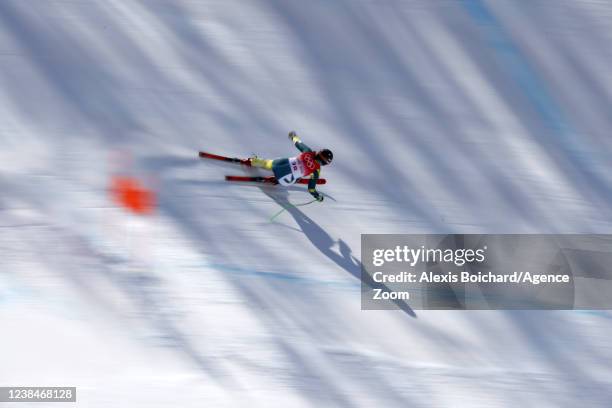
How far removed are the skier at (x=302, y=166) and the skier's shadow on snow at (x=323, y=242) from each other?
217 mm

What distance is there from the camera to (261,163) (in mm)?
5434

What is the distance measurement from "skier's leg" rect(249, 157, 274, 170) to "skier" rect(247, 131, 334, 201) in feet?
0.20

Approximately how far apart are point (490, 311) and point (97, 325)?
3.54 meters

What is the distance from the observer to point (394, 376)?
204 inches

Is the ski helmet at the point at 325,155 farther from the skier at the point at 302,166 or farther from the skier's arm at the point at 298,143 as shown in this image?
the skier's arm at the point at 298,143

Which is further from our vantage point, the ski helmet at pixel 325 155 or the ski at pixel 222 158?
the ski at pixel 222 158

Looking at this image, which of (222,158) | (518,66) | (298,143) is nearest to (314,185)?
(298,143)

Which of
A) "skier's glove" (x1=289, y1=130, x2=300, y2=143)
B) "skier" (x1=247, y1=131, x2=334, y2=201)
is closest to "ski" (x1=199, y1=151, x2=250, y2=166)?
"skier" (x1=247, y1=131, x2=334, y2=201)

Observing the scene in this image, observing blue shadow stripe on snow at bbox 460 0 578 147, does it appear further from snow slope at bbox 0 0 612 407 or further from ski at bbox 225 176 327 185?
ski at bbox 225 176 327 185

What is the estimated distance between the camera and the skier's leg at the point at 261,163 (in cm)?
541

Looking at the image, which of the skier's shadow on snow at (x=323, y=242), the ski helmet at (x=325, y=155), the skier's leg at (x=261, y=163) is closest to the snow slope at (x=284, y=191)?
the skier's shadow on snow at (x=323, y=242)

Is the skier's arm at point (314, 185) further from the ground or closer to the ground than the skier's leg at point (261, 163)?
closer to the ground

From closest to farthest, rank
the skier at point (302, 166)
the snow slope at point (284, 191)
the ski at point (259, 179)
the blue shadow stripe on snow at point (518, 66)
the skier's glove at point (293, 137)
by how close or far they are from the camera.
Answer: the snow slope at point (284, 191) → the skier at point (302, 166) → the skier's glove at point (293, 137) → the ski at point (259, 179) → the blue shadow stripe on snow at point (518, 66)

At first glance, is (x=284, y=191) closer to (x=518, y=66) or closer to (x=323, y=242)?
(x=323, y=242)
